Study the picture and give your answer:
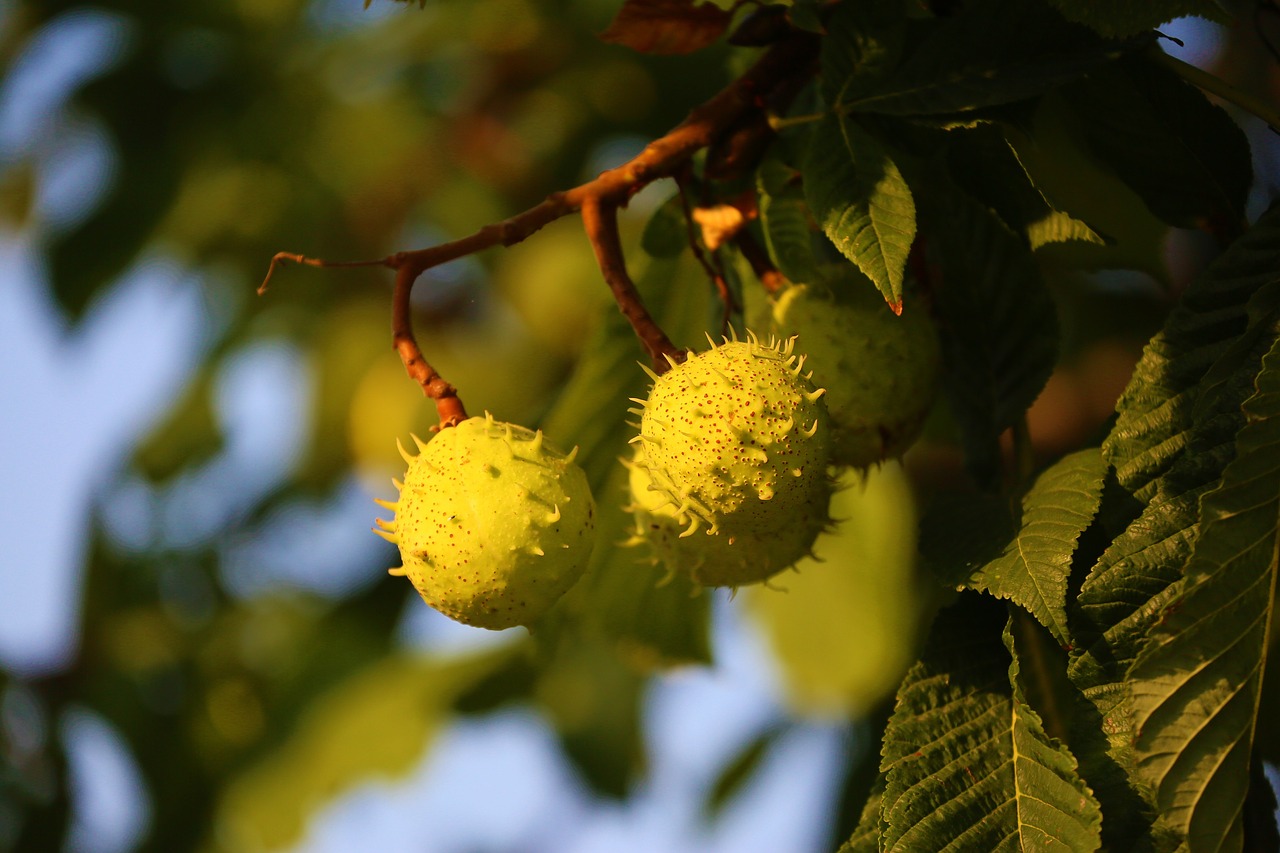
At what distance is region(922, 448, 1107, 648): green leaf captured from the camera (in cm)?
93

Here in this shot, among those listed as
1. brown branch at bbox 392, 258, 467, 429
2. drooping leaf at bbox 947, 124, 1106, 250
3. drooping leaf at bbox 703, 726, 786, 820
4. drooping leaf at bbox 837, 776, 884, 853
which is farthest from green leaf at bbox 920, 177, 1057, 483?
drooping leaf at bbox 703, 726, 786, 820

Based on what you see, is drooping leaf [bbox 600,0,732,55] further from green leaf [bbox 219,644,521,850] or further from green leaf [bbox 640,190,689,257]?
green leaf [bbox 219,644,521,850]

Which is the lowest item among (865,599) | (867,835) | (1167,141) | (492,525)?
(865,599)

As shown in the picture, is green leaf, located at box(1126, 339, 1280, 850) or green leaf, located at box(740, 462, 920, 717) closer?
green leaf, located at box(1126, 339, 1280, 850)

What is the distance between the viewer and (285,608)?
11.4ft

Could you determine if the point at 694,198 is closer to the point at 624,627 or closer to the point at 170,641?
the point at 624,627

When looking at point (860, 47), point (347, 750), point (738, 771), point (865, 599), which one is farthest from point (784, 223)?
point (347, 750)

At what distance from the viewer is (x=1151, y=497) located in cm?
96

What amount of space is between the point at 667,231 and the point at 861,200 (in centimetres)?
31

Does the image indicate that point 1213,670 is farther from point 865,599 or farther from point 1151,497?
point 865,599

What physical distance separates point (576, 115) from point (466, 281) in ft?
3.13

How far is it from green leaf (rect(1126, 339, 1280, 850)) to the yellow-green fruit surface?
0.34m

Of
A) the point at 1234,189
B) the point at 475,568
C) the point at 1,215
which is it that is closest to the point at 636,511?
the point at 475,568

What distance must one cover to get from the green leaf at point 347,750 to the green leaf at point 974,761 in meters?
1.99
